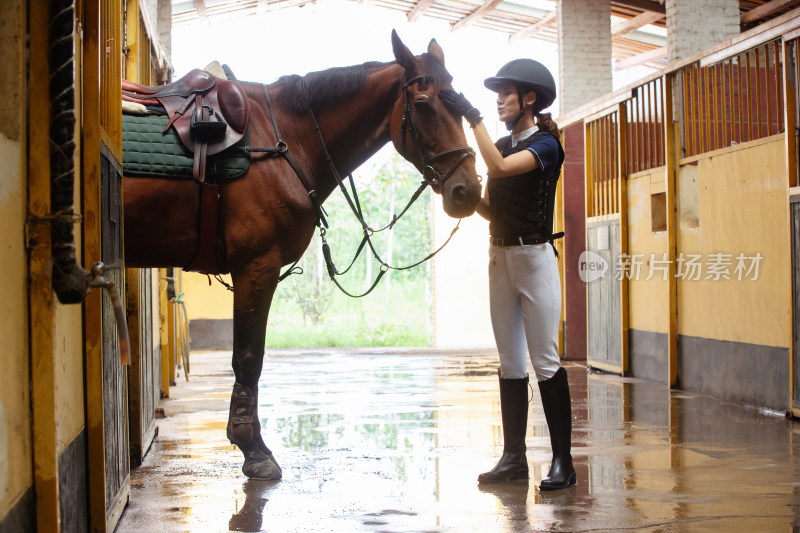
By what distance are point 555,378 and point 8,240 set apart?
7.55 feet

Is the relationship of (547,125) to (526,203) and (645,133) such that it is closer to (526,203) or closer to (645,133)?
(526,203)

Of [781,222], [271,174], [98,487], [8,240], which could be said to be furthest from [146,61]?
[781,222]

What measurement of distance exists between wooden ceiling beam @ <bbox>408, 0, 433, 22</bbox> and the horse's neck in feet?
33.2

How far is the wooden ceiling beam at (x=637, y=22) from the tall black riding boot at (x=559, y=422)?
8.77 m

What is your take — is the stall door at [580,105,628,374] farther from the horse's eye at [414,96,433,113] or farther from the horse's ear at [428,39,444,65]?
the horse's eye at [414,96,433,113]

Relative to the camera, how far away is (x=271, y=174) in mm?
3541

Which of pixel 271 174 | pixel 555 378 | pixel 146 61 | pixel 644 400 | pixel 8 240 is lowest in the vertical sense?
pixel 644 400

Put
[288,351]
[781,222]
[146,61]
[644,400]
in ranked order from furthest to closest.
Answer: [288,351] < [644,400] < [781,222] < [146,61]

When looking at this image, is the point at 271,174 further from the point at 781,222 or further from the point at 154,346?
the point at 781,222

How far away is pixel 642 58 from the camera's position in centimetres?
1468
